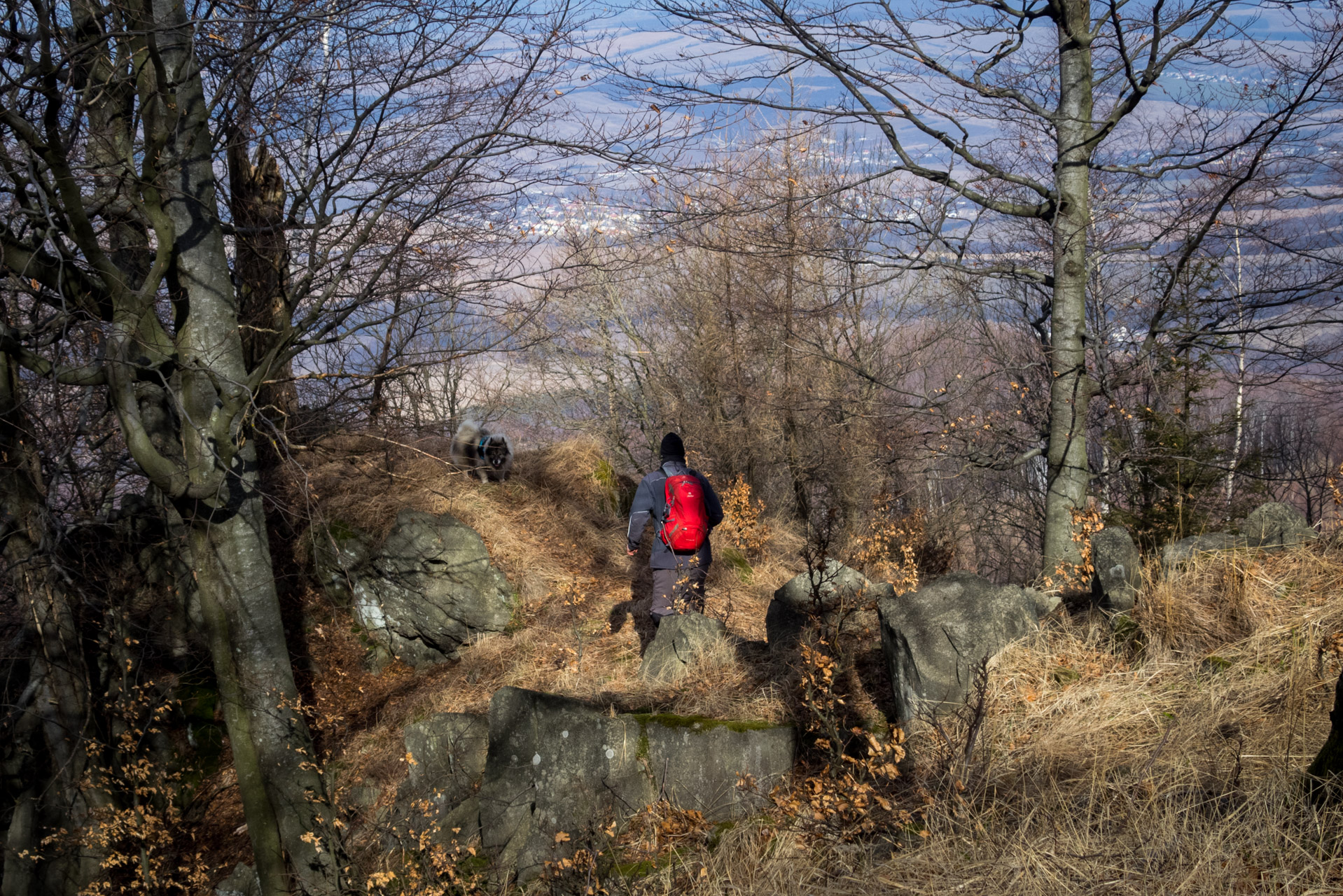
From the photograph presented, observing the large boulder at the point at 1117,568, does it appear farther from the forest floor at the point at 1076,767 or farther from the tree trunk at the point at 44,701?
the tree trunk at the point at 44,701

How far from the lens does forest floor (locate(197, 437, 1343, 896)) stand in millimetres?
2836

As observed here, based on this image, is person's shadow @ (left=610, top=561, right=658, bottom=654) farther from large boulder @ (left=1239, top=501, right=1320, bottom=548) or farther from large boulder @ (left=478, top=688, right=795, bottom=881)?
large boulder @ (left=1239, top=501, right=1320, bottom=548)

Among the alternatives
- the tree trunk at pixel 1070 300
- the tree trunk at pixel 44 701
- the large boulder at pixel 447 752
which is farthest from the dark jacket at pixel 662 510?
the tree trunk at pixel 44 701

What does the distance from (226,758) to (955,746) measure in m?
7.16

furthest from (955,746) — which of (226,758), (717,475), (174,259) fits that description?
(717,475)

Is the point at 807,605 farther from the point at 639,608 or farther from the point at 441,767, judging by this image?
the point at 639,608

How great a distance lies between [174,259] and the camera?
528 centimetres

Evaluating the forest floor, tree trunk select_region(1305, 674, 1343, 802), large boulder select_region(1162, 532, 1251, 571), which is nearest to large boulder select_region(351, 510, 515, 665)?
the forest floor

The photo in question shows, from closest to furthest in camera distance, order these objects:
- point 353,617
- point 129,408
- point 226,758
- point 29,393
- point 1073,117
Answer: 1. point 129,408
2. point 1073,117
3. point 29,393
4. point 226,758
5. point 353,617

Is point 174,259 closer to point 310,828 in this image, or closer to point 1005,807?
point 310,828

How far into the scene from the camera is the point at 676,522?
6945 millimetres

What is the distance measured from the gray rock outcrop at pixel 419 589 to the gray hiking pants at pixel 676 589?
2.65 metres

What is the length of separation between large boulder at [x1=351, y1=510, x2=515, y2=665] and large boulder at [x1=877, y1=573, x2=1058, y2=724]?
17.7 feet

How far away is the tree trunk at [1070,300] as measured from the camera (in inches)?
248
